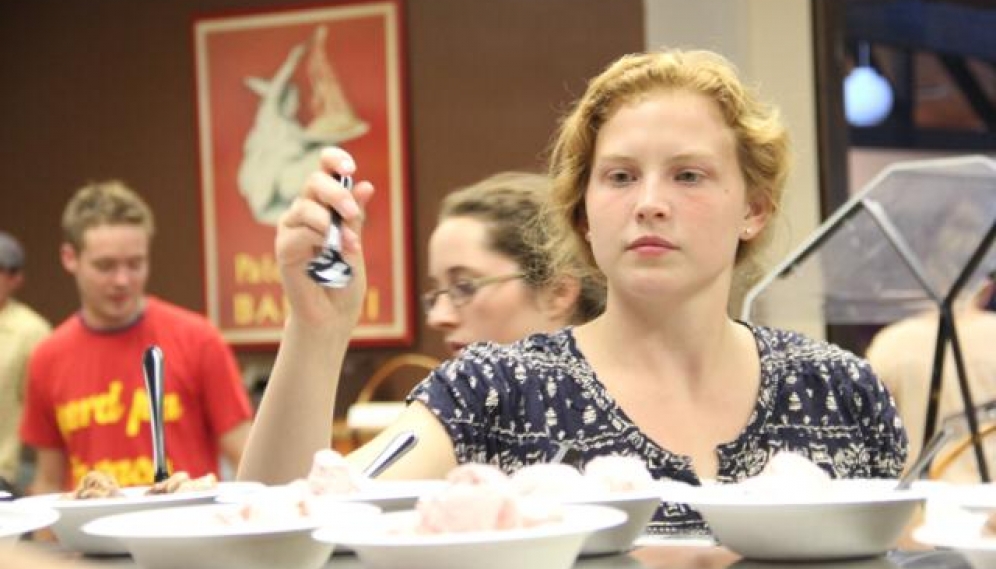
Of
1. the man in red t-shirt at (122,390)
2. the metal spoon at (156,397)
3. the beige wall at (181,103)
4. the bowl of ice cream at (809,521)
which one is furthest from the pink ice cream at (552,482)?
the beige wall at (181,103)

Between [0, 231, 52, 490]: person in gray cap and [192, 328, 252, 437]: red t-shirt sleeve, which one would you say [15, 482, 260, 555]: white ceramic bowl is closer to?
[192, 328, 252, 437]: red t-shirt sleeve

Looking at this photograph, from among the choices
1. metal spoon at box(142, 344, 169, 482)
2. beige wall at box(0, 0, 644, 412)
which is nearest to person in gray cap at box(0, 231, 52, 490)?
beige wall at box(0, 0, 644, 412)

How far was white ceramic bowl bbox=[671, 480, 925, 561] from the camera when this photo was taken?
127 cm

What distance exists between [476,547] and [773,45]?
4334 mm

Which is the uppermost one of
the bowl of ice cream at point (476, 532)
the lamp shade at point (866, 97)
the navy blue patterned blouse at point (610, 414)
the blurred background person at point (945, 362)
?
the lamp shade at point (866, 97)

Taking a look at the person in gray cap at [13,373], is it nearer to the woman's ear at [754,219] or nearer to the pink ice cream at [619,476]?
the woman's ear at [754,219]

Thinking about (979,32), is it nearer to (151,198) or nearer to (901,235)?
(901,235)

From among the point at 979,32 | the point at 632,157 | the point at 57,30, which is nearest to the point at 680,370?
the point at 632,157

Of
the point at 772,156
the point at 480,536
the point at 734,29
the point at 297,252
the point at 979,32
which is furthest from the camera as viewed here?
the point at 979,32

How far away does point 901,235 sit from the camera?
289 cm

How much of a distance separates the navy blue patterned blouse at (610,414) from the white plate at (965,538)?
0.82m

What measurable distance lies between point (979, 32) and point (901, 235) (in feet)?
9.37

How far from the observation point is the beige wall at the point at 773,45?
5.17 meters

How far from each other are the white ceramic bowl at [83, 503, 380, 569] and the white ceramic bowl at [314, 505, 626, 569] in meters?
0.07
